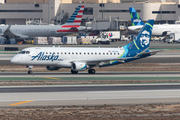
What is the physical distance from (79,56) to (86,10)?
135 m

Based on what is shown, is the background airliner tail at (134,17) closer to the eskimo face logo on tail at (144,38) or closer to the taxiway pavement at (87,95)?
the eskimo face logo on tail at (144,38)

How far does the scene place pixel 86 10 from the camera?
176 m

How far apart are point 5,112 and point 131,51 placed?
94.3 ft

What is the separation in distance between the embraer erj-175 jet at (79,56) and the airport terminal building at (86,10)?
12548 cm

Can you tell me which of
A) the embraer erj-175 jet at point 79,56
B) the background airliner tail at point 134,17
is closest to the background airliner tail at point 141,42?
the embraer erj-175 jet at point 79,56

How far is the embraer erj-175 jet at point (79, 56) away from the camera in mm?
40875

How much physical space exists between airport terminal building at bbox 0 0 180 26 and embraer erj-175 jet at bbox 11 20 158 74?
125480 millimetres

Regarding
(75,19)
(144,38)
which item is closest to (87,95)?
(144,38)

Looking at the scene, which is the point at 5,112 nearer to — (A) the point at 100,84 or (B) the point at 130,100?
(B) the point at 130,100

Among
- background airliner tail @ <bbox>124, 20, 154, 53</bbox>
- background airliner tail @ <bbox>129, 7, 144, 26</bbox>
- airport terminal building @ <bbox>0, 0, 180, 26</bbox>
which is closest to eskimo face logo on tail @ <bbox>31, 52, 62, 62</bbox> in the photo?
background airliner tail @ <bbox>124, 20, 154, 53</bbox>

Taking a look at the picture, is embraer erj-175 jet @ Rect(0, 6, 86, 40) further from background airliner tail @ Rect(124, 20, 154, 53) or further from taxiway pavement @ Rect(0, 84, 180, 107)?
taxiway pavement @ Rect(0, 84, 180, 107)

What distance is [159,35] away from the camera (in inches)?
6097

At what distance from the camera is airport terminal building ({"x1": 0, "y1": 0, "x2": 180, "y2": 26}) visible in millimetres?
173250

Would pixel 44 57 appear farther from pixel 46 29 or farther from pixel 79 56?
pixel 46 29
